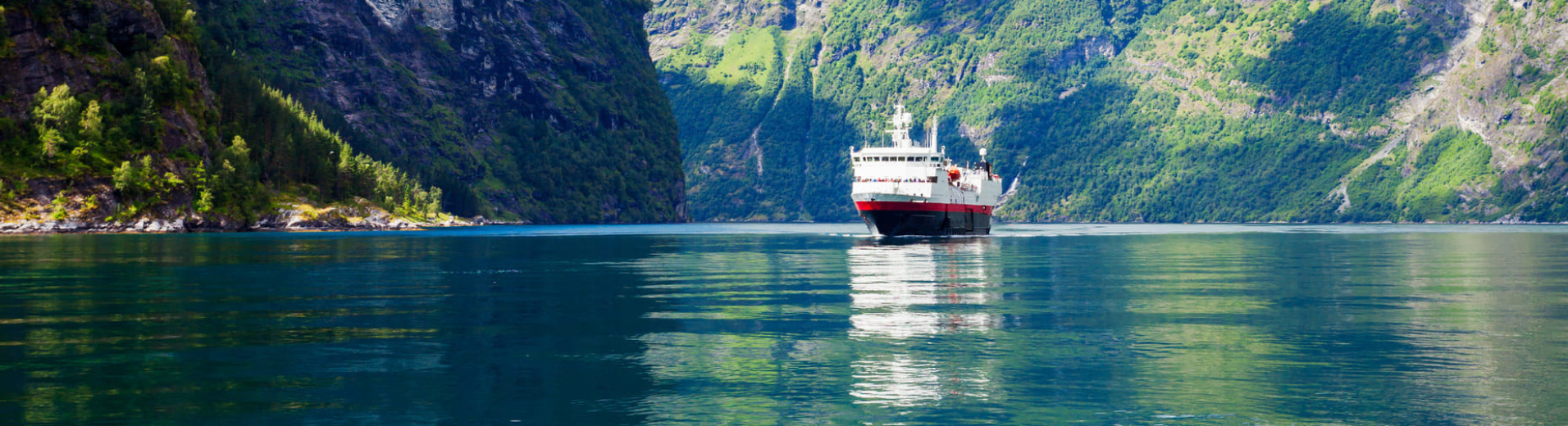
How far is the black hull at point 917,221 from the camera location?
522ft

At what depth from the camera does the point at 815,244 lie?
146 metres

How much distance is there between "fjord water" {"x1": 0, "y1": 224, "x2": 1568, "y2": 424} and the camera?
28.2 m

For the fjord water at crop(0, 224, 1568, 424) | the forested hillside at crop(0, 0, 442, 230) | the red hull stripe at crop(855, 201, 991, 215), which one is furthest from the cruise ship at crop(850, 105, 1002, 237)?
the forested hillside at crop(0, 0, 442, 230)

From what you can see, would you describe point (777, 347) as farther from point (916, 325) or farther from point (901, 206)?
point (901, 206)

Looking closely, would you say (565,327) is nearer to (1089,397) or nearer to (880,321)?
(880,321)

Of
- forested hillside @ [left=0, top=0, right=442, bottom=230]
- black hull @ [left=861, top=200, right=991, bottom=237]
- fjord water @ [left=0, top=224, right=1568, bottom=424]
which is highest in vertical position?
forested hillside @ [left=0, top=0, right=442, bottom=230]

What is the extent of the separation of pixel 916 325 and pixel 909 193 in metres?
119

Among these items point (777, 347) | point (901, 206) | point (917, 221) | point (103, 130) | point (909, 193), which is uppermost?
point (103, 130)

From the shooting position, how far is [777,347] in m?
39.3

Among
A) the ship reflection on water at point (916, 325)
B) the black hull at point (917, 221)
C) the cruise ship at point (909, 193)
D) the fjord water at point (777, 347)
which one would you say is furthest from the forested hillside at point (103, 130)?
the ship reflection on water at point (916, 325)

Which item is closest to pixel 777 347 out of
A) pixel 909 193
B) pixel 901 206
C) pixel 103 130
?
pixel 901 206

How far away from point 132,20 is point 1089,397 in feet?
649

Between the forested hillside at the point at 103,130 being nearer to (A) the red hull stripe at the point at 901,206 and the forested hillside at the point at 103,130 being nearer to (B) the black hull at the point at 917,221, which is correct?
(A) the red hull stripe at the point at 901,206

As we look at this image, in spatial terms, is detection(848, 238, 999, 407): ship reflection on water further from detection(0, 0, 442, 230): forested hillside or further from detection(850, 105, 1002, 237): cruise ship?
detection(0, 0, 442, 230): forested hillside
